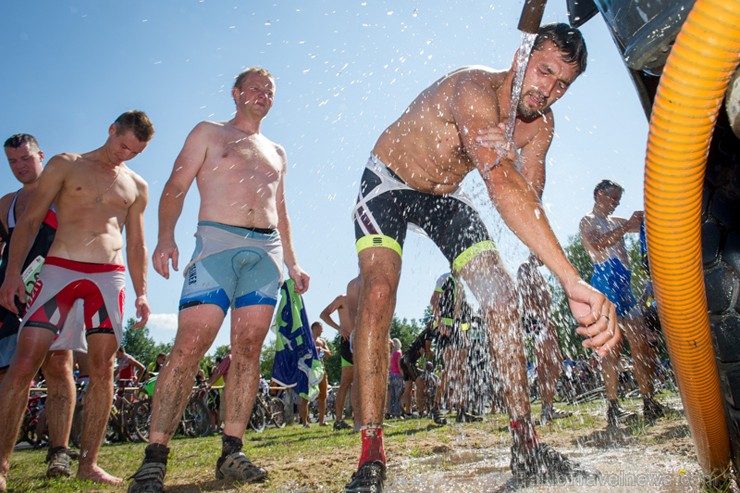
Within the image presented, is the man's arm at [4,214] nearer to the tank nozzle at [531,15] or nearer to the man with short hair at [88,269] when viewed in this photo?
the man with short hair at [88,269]

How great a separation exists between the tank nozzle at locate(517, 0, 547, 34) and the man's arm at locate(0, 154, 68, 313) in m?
3.51

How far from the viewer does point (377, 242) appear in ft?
9.37

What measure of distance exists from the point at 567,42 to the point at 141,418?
9.77m

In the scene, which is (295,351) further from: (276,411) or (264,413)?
(276,411)

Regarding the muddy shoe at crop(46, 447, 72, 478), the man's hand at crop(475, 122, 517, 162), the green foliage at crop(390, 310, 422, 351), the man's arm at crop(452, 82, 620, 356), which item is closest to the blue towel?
the muddy shoe at crop(46, 447, 72, 478)

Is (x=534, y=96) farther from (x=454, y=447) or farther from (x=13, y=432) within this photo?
(x=13, y=432)

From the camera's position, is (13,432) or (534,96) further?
(13,432)

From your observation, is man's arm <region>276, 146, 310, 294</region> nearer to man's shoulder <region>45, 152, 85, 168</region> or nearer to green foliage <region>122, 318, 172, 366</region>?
man's shoulder <region>45, 152, 85, 168</region>

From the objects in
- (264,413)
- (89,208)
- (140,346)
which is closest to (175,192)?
(89,208)

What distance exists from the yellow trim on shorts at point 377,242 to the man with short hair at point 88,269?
211 centimetres

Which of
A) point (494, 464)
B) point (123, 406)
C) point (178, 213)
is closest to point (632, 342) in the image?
point (494, 464)

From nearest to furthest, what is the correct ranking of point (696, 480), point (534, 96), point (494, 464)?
point (696, 480) → point (534, 96) → point (494, 464)

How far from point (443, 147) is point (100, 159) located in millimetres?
2891

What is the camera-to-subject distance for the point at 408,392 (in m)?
12.0
